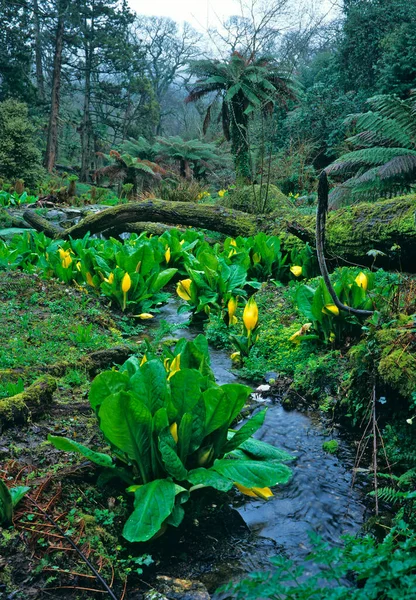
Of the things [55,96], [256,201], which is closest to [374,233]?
[256,201]

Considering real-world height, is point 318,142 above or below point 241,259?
above

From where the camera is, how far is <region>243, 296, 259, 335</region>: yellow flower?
3.90 metres

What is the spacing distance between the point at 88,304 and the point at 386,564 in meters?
4.33

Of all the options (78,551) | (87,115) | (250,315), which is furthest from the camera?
(87,115)

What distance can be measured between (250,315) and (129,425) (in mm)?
2184

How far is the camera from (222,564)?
6.13 feet

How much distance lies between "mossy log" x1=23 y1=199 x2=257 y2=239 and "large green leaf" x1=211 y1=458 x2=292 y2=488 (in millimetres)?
6366

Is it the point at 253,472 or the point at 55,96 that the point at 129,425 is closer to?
the point at 253,472

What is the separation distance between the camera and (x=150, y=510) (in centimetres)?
181

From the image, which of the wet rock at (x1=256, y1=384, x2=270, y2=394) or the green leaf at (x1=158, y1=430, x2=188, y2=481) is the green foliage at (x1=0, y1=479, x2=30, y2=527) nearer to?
the green leaf at (x1=158, y1=430, x2=188, y2=481)

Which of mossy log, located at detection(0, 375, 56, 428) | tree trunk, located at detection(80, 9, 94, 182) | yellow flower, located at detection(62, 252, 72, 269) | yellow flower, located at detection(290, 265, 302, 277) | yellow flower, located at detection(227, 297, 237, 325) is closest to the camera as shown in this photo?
mossy log, located at detection(0, 375, 56, 428)

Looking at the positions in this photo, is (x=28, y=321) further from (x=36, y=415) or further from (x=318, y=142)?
(x=318, y=142)

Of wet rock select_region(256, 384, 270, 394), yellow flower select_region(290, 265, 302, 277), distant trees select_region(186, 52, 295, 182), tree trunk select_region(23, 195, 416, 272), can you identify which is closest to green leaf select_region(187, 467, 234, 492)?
wet rock select_region(256, 384, 270, 394)

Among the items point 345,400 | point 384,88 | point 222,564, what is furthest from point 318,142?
point 222,564
